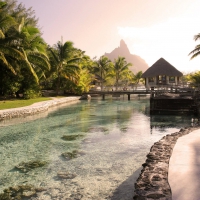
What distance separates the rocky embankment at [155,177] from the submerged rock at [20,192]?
245 centimetres

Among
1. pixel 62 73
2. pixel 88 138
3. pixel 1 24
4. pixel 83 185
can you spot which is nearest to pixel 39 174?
pixel 83 185

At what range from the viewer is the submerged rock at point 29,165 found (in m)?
6.36

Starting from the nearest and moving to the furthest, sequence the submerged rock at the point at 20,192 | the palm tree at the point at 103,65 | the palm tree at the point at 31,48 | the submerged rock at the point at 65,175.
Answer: the submerged rock at the point at 20,192 < the submerged rock at the point at 65,175 < the palm tree at the point at 31,48 < the palm tree at the point at 103,65

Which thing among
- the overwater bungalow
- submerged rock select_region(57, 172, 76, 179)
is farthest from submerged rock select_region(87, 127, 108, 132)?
the overwater bungalow

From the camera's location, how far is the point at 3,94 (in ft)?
66.6

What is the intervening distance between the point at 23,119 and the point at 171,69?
23349mm

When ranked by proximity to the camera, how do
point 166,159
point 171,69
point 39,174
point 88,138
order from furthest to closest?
point 171,69 < point 88,138 < point 39,174 < point 166,159

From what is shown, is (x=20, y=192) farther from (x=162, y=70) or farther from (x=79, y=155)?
(x=162, y=70)

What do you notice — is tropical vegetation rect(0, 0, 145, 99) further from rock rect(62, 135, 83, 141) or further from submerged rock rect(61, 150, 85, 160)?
submerged rock rect(61, 150, 85, 160)

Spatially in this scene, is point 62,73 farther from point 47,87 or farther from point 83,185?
point 83,185

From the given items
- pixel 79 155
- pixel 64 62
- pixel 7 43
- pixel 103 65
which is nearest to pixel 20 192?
pixel 79 155

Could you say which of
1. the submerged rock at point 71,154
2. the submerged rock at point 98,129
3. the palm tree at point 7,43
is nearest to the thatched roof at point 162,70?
the palm tree at point 7,43

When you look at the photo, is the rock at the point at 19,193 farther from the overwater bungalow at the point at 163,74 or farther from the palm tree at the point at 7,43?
the overwater bungalow at the point at 163,74

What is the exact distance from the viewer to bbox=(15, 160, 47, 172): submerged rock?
6363 millimetres
